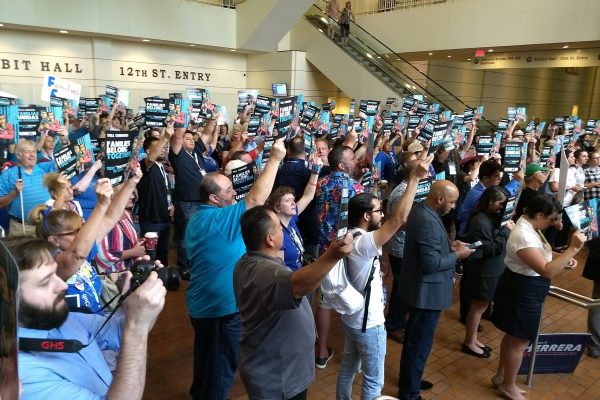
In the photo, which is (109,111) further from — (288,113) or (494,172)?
(494,172)

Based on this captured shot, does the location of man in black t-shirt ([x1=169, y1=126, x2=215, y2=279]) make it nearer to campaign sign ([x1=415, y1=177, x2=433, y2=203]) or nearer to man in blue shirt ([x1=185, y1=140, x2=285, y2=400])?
man in blue shirt ([x1=185, y1=140, x2=285, y2=400])

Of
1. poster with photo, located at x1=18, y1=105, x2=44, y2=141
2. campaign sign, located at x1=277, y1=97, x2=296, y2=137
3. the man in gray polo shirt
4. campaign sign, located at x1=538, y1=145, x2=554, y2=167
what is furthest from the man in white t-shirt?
poster with photo, located at x1=18, y1=105, x2=44, y2=141

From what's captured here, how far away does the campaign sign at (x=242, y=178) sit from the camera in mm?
3426

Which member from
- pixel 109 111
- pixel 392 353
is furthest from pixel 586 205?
pixel 109 111

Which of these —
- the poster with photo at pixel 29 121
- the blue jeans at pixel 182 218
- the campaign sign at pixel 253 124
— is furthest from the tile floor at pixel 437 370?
the poster with photo at pixel 29 121

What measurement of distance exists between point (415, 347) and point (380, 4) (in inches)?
599

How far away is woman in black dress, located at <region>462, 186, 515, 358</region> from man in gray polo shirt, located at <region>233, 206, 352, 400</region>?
2213 millimetres

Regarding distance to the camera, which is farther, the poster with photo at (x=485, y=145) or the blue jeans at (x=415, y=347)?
the poster with photo at (x=485, y=145)

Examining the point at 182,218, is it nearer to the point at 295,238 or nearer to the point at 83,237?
the point at 295,238

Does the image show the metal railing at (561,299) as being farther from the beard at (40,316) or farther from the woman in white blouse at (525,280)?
the beard at (40,316)

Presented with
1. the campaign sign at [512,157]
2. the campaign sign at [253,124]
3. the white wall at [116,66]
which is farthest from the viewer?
the white wall at [116,66]

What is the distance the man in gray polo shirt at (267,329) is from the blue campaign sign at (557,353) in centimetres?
233

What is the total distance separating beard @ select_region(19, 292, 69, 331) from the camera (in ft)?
4.50

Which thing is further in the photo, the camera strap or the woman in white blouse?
the woman in white blouse
